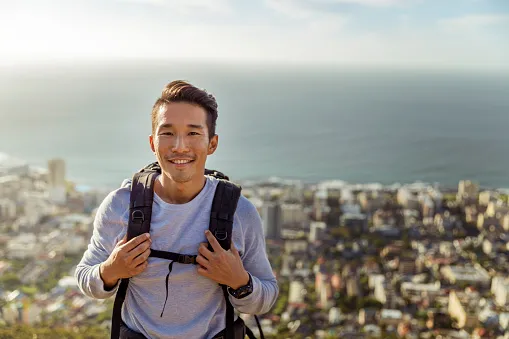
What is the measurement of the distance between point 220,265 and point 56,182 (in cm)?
1271

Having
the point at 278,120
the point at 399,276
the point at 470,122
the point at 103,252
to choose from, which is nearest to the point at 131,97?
the point at 278,120

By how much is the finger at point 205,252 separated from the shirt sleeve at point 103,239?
0.12 meters

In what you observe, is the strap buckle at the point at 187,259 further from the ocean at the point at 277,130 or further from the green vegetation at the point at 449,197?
the ocean at the point at 277,130

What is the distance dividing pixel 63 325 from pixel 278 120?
21229mm

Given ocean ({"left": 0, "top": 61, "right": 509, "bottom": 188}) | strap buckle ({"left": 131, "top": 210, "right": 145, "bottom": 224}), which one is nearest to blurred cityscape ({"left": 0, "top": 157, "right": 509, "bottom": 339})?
strap buckle ({"left": 131, "top": 210, "right": 145, "bottom": 224})

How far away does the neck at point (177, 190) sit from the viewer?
2.51 feet

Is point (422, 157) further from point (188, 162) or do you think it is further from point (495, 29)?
point (188, 162)

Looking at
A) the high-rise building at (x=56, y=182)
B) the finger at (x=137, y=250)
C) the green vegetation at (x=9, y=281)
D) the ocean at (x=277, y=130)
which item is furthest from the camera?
the ocean at (x=277, y=130)

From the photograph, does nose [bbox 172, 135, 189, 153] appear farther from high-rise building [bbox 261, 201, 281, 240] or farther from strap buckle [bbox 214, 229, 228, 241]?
high-rise building [bbox 261, 201, 281, 240]

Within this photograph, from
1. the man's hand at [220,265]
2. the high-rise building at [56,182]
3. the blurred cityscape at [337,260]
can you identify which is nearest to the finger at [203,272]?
the man's hand at [220,265]

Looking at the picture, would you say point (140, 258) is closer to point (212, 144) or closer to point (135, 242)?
point (135, 242)

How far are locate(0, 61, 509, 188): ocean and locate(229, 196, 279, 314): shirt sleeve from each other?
1480 centimetres

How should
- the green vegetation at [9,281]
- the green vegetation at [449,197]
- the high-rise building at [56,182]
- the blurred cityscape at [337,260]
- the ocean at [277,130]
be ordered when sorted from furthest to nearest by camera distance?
the ocean at [277,130], the green vegetation at [449,197], the high-rise building at [56,182], the green vegetation at [9,281], the blurred cityscape at [337,260]

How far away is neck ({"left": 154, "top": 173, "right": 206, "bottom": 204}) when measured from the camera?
2.51 feet
